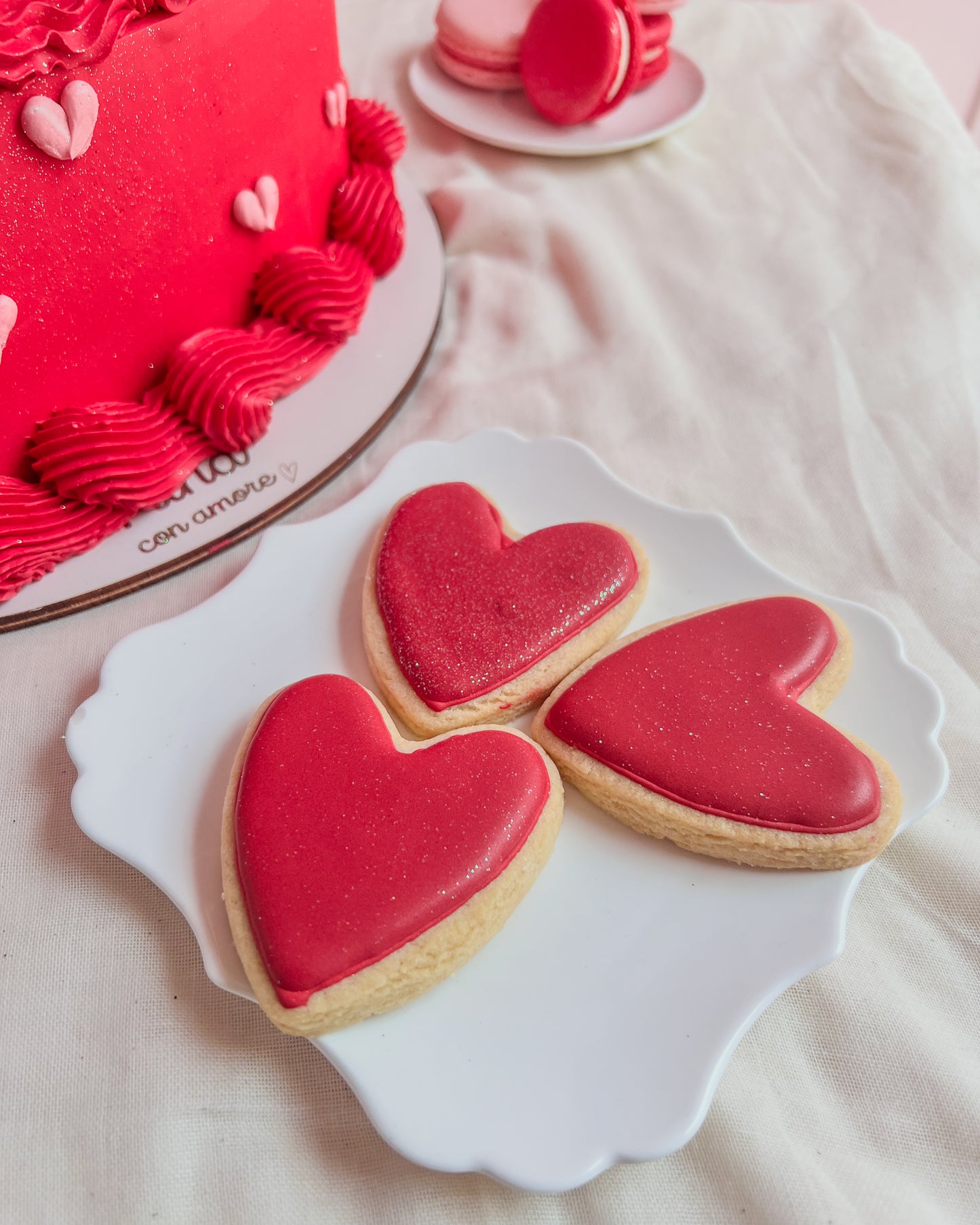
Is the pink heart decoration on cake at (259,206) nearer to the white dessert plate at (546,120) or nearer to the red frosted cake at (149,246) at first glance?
the red frosted cake at (149,246)

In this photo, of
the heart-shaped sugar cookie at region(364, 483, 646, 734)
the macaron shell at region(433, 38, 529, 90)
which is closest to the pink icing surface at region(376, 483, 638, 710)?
the heart-shaped sugar cookie at region(364, 483, 646, 734)

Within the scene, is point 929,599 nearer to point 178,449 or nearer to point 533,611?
point 533,611

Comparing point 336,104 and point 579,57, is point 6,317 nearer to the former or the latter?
point 336,104

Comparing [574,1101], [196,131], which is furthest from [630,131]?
[574,1101]

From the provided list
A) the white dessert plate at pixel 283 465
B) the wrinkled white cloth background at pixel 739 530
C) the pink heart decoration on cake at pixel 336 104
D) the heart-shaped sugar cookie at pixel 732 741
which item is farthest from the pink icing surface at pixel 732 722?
the pink heart decoration on cake at pixel 336 104

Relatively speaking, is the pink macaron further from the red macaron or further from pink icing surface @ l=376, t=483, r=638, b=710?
pink icing surface @ l=376, t=483, r=638, b=710
